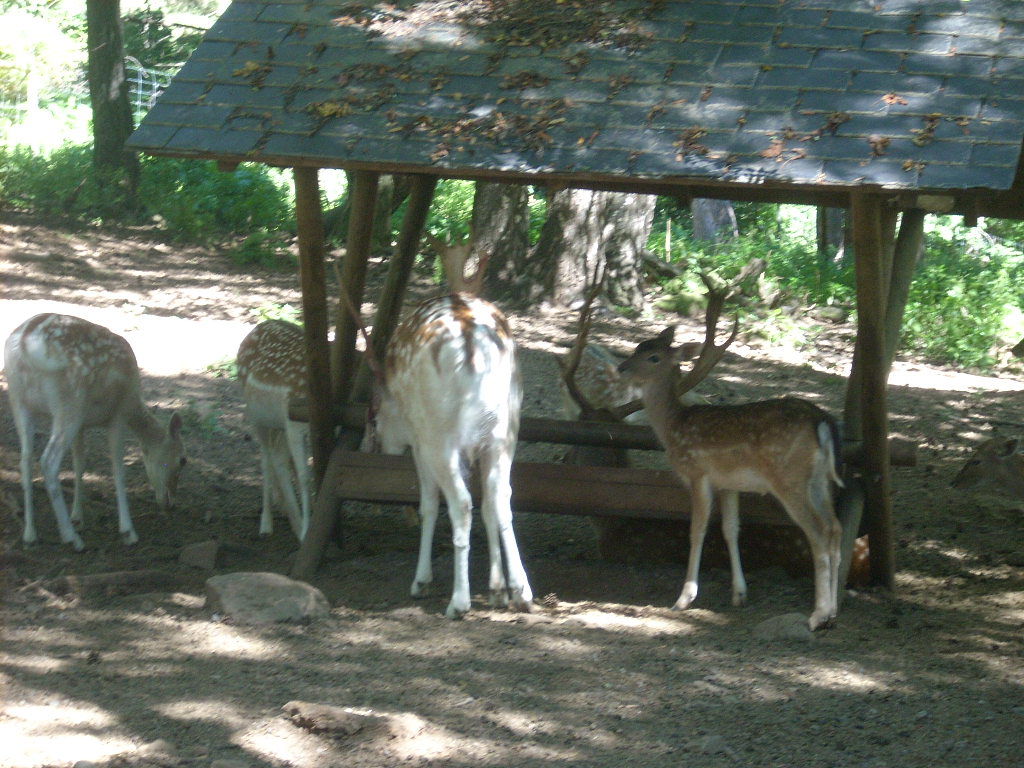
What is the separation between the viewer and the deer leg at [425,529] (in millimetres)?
7016

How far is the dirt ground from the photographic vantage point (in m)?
4.78

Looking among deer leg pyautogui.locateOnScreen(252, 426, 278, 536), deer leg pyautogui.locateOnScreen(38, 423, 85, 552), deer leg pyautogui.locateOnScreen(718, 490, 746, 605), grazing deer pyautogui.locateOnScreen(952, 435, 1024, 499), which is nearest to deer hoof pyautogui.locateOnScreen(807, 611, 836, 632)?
deer leg pyautogui.locateOnScreen(718, 490, 746, 605)

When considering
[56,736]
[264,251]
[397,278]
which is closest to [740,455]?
[397,278]

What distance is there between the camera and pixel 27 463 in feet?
26.7

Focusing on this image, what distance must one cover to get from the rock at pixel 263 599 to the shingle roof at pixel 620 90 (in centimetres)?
227

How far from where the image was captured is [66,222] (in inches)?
705

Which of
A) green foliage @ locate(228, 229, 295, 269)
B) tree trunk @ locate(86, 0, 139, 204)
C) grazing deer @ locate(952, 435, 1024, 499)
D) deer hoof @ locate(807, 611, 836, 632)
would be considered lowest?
deer hoof @ locate(807, 611, 836, 632)

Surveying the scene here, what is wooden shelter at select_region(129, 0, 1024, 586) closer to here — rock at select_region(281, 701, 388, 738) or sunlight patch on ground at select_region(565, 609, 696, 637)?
sunlight patch on ground at select_region(565, 609, 696, 637)

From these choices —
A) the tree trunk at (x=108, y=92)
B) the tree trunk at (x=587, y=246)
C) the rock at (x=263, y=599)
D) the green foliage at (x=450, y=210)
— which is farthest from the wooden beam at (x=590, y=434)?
the tree trunk at (x=108, y=92)

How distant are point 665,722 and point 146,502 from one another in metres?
5.65

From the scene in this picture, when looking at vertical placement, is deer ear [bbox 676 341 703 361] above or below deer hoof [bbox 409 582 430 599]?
above

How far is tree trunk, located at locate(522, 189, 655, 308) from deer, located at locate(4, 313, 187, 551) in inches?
261

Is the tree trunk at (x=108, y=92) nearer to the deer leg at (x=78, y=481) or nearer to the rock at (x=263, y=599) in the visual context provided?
the deer leg at (x=78, y=481)

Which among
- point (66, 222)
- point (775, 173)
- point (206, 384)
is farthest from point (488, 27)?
point (66, 222)
